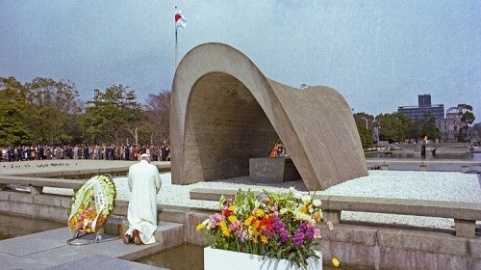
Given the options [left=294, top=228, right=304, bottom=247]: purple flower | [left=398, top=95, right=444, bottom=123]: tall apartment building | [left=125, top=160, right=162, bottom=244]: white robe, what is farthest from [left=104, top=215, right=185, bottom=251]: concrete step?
[left=398, top=95, right=444, bottom=123]: tall apartment building

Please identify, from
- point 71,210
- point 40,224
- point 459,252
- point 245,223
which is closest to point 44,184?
point 40,224

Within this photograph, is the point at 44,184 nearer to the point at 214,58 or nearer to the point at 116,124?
the point at 214,58

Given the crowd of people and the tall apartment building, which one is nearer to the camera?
the crowd of people

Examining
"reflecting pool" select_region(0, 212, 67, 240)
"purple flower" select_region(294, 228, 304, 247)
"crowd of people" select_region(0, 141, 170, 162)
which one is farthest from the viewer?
"crowd of people" select_region(0, 141, 170, 162)

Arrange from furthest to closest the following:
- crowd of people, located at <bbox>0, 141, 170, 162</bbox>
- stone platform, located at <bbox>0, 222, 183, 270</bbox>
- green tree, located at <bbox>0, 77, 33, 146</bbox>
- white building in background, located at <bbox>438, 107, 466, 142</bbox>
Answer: white building in background, located at <bbox>438, 107, 466, 142</bbox> < green tree, located at <bbox>0, 77, 33, 146</bbox> < crowd of people, located at <bbox>0, 141, 170, 162</bbox> < stone platform, located at <bbox>0, 222, 183, 270</bbox>

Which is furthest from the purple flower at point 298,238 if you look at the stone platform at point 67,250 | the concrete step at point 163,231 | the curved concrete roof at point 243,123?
the curved concrete roof at point 243,123

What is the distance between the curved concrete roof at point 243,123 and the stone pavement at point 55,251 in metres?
5.42

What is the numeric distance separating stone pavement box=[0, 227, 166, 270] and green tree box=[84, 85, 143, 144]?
42.0 m

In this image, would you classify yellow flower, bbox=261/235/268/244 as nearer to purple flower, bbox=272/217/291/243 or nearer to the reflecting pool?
purple flower, bbox=272/217/291/243

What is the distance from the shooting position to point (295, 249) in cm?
353

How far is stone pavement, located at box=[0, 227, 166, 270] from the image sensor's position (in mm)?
5801

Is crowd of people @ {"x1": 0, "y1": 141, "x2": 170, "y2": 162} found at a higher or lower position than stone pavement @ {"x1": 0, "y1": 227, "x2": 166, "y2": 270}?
higher

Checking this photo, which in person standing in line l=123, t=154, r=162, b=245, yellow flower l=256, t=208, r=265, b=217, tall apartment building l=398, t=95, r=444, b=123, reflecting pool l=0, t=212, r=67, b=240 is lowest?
reflecting pool l=0, t=212, r=67, b=240

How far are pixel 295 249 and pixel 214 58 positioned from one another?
9.45m
